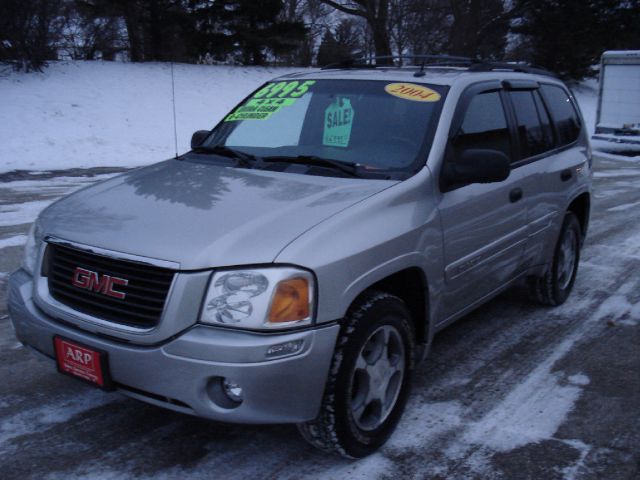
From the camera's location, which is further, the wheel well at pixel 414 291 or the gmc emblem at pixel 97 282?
the wheel well at pixel 414 291

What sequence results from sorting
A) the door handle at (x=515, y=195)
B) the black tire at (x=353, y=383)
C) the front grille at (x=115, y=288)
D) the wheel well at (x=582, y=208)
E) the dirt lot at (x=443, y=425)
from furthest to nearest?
the wheel well at (x=582, y=208)
the door handle at (x=515, y=195)
the dirt lot at (x=443, y=425)
the black tire at (x=353, y=383)
the front grille at (x=115, y=288)

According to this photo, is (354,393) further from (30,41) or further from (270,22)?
(270,22)

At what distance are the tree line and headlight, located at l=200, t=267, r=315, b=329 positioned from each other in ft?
54.4

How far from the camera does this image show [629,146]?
1967cm

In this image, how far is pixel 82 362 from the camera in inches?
117

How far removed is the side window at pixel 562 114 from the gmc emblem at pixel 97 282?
147 inches

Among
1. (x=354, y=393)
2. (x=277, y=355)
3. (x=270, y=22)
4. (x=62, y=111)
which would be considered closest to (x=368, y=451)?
(x=354, y=393)

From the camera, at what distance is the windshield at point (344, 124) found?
382cm

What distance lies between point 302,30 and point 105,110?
34.4 feet

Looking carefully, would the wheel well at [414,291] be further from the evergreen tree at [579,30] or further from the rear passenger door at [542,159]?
the evergreen tree at [579,30]

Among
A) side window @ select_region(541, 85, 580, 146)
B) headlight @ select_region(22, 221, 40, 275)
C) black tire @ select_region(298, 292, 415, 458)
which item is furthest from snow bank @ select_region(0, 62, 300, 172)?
black tire @ select_region(298, 292, 415, 458)

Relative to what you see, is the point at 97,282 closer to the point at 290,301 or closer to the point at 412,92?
→ the point at 290,301

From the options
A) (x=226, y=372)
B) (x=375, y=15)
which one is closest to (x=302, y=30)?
(x=375, y=15)

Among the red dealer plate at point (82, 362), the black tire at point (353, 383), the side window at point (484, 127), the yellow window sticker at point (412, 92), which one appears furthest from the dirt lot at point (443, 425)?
the yellow window sticker at point (412, 92)
